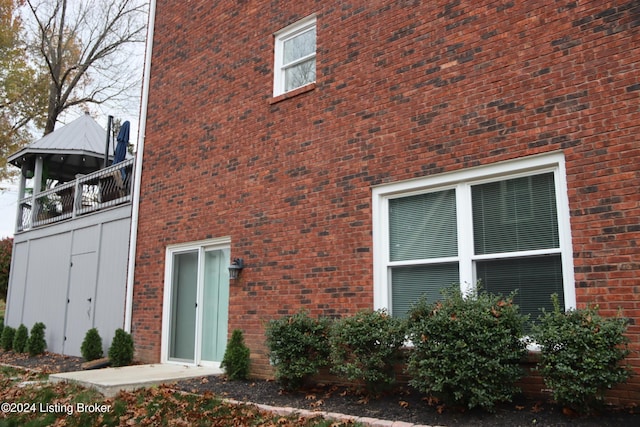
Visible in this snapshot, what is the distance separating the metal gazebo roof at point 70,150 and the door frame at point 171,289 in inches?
280

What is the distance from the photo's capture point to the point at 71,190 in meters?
14.3

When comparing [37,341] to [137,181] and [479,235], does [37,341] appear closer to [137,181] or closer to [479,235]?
[137,181]

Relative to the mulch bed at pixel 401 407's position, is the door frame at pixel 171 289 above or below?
above

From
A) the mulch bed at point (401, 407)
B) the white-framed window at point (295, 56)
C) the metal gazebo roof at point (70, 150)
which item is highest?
the metal gazebo roof at point (70, 150)

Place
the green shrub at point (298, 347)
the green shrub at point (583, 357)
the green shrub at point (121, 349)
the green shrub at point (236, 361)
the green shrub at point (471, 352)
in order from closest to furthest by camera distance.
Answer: the green shrub at point (583, 357), the green shrub at point (471, 352), the green shrub at point (298, 347), the green shrub at point (236, 361), the green shrub at point (121, 349)

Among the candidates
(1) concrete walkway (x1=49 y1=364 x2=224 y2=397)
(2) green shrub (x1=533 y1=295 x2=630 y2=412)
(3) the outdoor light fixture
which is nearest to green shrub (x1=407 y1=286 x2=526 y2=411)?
(2) green shrub (x1=533 y1=295 x2=630 y2=412)

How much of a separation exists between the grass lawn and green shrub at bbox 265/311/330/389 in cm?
81

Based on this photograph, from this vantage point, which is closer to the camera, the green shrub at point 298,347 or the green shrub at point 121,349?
the green shrub at point 298,347

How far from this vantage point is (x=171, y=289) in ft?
33.0

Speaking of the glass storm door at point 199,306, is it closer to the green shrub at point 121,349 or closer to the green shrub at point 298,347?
the green shrub at point 121,349

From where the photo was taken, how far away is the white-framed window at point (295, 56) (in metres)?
8.59

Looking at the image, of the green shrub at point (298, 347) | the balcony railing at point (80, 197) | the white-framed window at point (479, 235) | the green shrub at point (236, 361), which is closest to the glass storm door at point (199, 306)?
the green shrub at point (236, 361)

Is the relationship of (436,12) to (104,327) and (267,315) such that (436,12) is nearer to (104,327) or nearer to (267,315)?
(267,315)

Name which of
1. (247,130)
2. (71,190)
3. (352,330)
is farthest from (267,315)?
(71,190)
